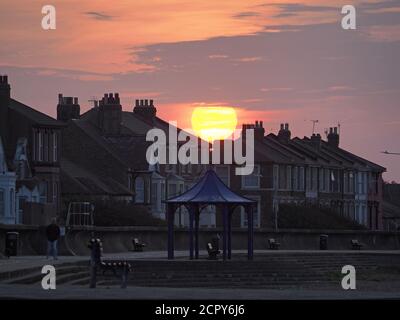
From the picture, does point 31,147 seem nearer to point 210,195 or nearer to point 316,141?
point 210,195

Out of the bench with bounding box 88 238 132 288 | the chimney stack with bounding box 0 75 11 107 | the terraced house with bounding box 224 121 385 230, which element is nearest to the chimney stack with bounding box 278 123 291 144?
the terraced house with bounding box 224 121 385 230

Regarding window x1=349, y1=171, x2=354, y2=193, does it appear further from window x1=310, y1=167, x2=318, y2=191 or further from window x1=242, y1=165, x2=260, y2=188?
window x1=242, y1=165, x2=260, y2=188

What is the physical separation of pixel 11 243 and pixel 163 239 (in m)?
17.1

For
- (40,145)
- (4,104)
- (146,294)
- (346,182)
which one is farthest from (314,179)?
(146,294)

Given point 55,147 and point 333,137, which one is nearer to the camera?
point 55,147

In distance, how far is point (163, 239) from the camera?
216 ft

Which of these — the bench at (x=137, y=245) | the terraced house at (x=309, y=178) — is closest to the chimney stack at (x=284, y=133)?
the terraced house at (x=309, y=178)

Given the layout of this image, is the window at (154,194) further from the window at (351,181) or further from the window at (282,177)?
the window at (351,181)

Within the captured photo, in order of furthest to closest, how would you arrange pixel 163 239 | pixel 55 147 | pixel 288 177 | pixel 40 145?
pixel 288 177 → pixel 55 147 → pixel 40 145 → pixel 163 239

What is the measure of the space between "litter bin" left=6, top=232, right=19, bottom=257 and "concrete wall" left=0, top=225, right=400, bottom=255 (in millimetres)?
211

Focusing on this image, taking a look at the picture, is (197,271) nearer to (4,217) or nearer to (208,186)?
(208,186)

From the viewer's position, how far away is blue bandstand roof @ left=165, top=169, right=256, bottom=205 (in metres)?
52.5
